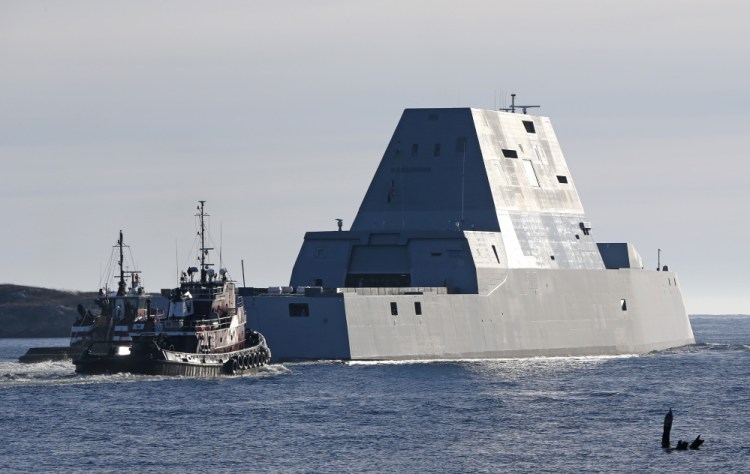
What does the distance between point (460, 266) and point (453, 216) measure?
340 cm

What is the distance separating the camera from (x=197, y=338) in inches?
2154

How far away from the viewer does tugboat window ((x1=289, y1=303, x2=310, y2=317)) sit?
58.5m

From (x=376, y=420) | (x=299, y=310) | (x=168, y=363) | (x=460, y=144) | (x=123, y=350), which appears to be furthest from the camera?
(x=460, y=144)

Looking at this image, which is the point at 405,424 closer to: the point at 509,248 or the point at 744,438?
the point at 744,438

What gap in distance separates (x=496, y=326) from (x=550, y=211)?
808 centimetres

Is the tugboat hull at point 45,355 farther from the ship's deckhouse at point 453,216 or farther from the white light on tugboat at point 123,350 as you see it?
the white light on tugboat at point 123,350

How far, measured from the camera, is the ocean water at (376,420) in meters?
37.8

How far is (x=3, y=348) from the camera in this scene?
324ft

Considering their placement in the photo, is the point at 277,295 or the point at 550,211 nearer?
the point at 277,295

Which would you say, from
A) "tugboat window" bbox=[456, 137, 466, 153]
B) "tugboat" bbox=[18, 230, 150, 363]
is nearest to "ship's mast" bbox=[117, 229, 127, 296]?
"tugboat" bbox=[18, 230, 150, 363]

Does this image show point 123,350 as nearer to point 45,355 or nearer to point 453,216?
point 453,216

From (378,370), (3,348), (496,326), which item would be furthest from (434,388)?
(3,348)

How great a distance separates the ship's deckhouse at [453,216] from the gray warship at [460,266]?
0.18ft

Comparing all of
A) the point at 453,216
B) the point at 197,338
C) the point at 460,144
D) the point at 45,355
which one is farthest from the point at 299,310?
the point at 45,355
